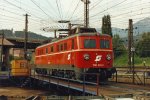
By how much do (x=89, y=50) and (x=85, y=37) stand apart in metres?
0.90

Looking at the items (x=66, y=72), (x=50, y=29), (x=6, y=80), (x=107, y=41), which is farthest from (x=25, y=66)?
(x=107, y=41)

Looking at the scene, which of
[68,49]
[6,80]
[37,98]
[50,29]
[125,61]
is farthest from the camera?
[125,61]

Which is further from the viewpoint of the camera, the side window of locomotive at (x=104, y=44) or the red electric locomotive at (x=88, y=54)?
the side window of locomotive at (x=104, y=44)

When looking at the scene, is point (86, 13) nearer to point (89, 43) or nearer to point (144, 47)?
point (89, 43)

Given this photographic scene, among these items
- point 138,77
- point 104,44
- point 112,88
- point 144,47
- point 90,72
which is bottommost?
point 112,88

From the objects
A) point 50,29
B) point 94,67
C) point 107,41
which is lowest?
point 94,67

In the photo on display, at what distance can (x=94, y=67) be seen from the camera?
995 inches

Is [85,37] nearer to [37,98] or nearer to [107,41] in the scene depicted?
[107,41]

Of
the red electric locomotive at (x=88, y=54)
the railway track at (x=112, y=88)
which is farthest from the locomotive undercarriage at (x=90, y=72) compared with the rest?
the railway track at (x=112, y=88)

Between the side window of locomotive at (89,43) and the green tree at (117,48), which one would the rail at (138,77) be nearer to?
the side window of locomotive at (89,43)

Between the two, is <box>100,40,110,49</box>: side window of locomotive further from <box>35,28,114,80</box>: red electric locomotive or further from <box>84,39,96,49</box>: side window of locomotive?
<box>84,39,96,49</box>: side window of locomotive

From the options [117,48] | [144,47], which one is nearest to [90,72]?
[144,47]

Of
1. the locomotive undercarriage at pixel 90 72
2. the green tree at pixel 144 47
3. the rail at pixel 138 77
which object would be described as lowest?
the rail at pixel 138 77

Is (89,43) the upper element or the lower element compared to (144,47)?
lower
